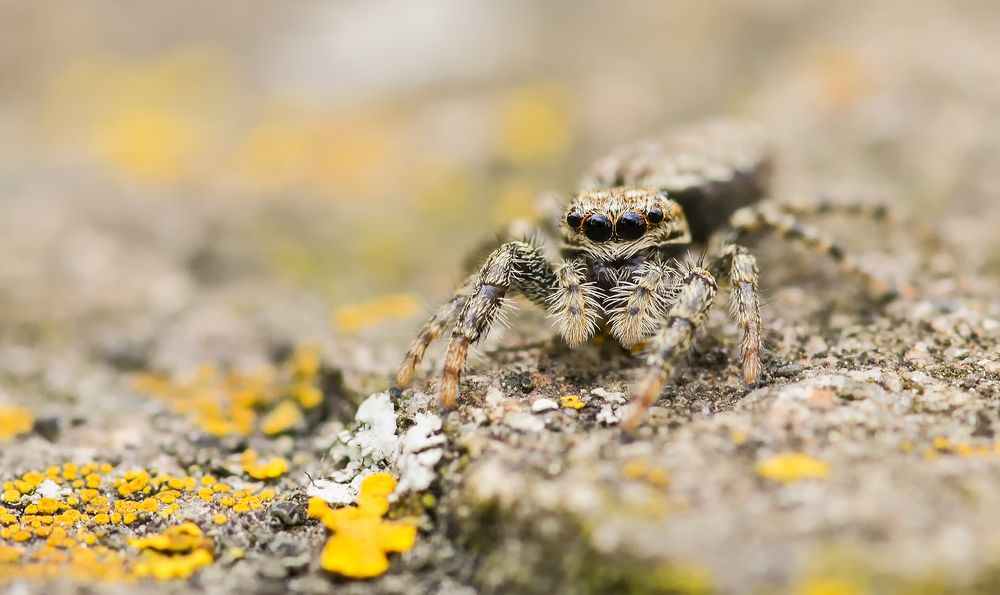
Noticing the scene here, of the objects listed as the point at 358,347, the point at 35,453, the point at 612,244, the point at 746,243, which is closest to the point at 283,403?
the point at 358,347

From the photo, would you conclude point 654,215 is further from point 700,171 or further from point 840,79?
point 840,79

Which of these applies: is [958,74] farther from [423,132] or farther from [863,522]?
[863,522]

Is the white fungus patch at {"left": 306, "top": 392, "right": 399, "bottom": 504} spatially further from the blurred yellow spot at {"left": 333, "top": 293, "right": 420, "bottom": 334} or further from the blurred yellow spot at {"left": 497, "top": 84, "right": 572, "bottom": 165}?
the blurred yellow spot at {"left": 497, "top": 84, "right": 572, "bottom": 165}

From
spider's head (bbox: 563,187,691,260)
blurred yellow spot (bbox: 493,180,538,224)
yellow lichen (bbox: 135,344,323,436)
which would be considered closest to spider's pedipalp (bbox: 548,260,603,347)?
spider's head (bbox: 563,187,691,260)

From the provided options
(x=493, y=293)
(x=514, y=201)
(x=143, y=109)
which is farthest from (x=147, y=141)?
(x=493, y=293)

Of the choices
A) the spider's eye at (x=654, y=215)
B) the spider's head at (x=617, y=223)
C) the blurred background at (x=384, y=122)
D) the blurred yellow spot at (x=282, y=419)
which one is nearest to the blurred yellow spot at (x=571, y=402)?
the spider's head at (x=617, y=223)
